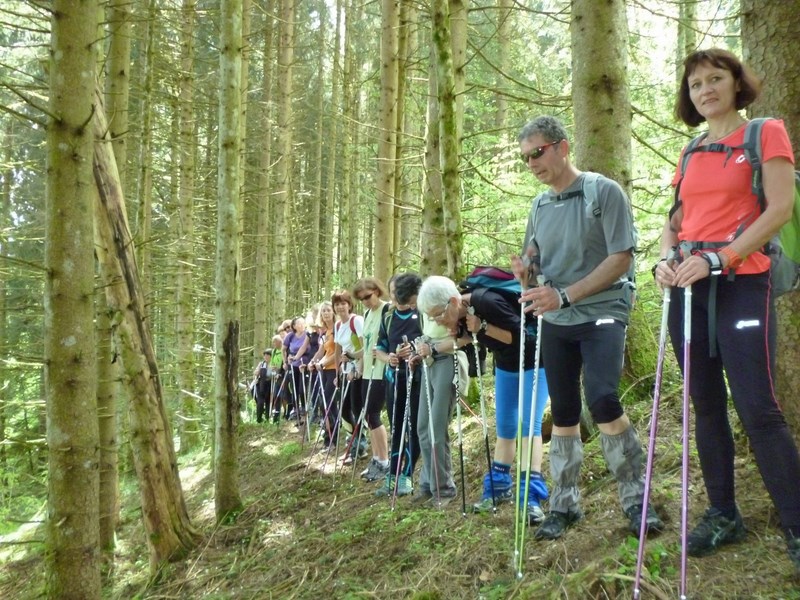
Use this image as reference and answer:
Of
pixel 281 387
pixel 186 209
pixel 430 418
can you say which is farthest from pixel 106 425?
pixel 281 387

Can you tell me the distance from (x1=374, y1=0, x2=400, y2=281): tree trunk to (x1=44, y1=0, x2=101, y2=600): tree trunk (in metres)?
6.65

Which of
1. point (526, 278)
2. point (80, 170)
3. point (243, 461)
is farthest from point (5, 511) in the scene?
point (526, 278)

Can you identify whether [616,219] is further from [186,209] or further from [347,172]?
[347,172]

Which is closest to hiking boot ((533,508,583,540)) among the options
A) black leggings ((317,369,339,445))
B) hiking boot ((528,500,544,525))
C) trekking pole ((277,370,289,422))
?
hiking boot ((528,500,544,525))

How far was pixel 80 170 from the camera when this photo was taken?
3553mm

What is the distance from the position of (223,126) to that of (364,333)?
8.78ft

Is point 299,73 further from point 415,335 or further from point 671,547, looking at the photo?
point 671,547

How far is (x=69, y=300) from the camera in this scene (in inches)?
139

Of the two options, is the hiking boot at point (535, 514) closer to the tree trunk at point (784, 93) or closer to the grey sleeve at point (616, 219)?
the tree trunk at point (784, 93)

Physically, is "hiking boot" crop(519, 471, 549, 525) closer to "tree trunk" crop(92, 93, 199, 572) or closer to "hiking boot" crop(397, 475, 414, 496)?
"hiking boot" crop(397, 475, 414, 496)

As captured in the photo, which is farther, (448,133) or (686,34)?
(686,34)

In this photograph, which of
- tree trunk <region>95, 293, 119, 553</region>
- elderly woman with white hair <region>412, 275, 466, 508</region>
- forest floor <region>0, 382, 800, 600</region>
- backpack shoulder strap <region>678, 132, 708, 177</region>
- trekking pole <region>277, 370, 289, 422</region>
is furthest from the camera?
trekking pole <region>277, 370, 289, 422</region>

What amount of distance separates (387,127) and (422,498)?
6.68 m

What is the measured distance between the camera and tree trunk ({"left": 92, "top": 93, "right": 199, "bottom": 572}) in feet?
17.6
